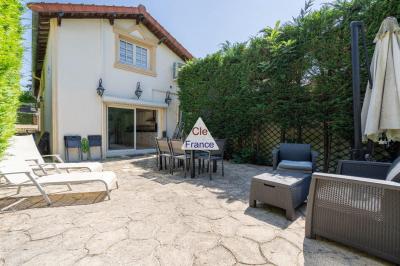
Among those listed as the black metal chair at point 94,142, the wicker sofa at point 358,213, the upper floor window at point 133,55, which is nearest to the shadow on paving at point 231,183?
the wicker sofa at point 358,213

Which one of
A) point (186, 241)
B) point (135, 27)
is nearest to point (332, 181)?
point (186, 241)

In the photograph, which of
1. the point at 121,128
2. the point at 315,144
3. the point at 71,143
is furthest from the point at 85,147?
the point at 315,144

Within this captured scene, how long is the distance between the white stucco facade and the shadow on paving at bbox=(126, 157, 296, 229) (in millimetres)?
3469

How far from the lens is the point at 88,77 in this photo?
7906 millimetres

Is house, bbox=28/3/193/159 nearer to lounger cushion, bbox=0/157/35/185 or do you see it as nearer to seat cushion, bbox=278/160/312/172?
lounger cushion, bbox=0/157/35/185

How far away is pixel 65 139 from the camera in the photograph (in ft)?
24.1

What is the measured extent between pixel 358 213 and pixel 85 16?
9636 mm

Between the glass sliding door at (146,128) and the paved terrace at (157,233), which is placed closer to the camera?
the paved terrace at (157,233)

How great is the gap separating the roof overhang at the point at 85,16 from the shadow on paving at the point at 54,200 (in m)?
6.43

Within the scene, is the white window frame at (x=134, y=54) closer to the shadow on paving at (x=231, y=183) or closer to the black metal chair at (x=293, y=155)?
the shadow on paving at (x=231, y=183)

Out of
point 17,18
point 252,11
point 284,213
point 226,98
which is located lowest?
point 284,213

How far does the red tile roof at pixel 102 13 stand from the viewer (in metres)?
6.93

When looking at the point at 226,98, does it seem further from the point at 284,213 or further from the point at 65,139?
the point at 65,139

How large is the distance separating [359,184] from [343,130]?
362 cm
